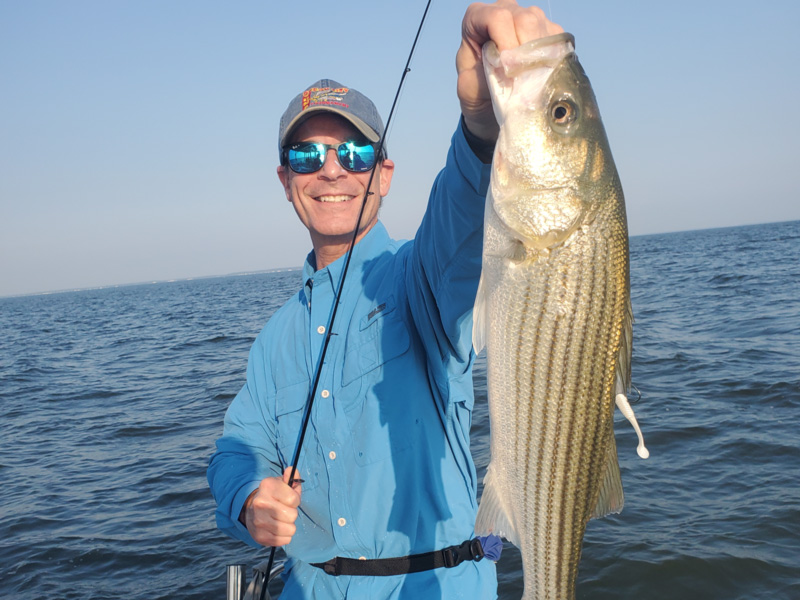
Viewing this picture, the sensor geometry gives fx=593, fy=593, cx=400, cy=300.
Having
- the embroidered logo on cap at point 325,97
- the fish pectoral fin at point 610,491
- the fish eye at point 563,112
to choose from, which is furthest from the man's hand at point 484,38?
the embroidered logo on cap at point 325,97

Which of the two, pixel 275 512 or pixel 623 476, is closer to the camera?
pixel 275 512

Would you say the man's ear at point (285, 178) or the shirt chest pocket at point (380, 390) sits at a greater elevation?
the man's ear at point (285, 178)

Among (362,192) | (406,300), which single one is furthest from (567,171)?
(362,192)

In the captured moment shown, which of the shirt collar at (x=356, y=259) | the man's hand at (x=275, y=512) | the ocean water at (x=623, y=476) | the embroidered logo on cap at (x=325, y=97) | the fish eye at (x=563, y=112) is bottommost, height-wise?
the ocean water at (x=623, y=476)

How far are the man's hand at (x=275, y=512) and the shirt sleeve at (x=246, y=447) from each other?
0.36m

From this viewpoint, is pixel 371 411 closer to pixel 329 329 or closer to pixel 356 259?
pixel 329 329

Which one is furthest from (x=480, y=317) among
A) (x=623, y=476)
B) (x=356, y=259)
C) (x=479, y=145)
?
(x=623, y=476)

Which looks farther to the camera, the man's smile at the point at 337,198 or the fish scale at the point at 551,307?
the man's smile at the point at 337,198

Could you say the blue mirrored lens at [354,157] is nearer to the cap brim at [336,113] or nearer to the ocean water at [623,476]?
the cap brim at [336,113]

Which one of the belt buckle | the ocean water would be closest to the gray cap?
the belt buckle

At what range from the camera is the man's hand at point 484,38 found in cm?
166

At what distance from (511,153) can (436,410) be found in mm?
1217

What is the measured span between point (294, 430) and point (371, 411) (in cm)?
51

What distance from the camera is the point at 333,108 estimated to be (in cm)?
304
